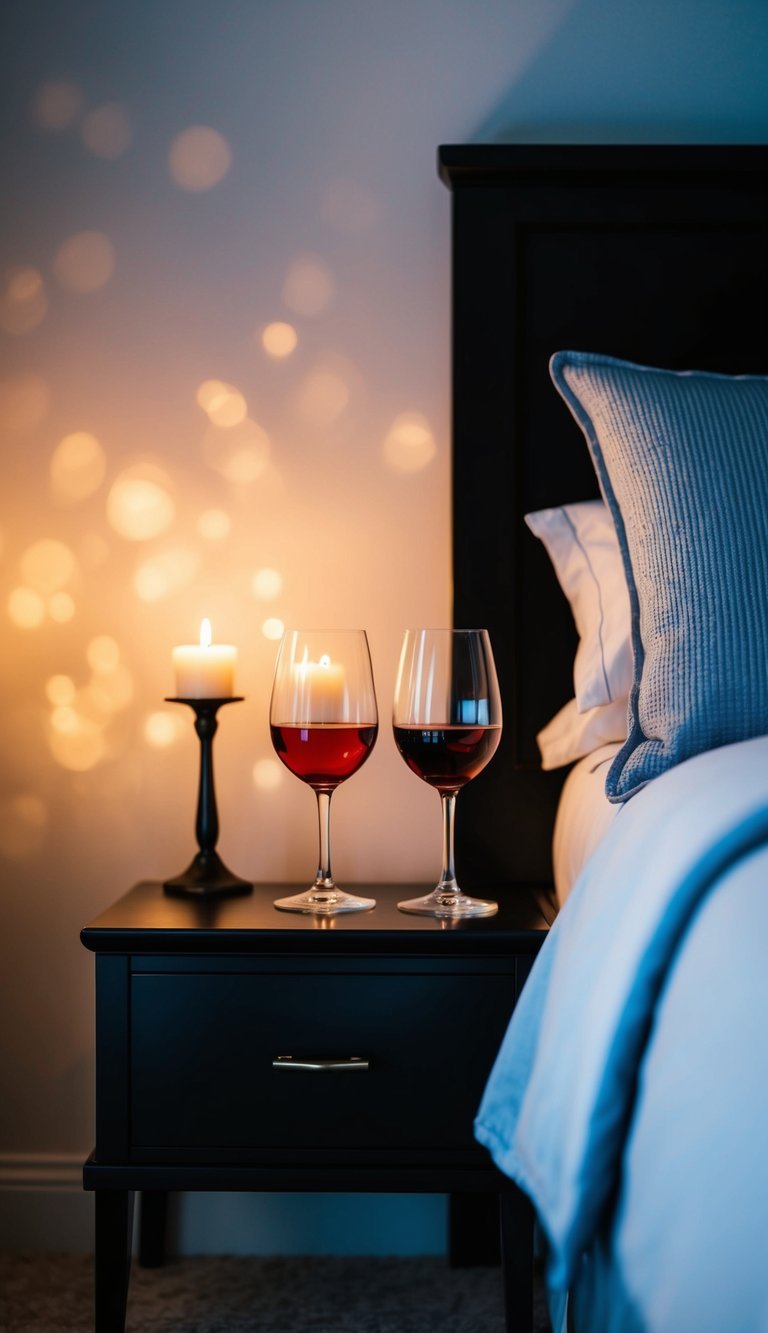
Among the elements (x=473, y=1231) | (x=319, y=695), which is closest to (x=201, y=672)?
(x=319, y=695)

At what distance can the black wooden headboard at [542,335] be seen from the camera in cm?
172

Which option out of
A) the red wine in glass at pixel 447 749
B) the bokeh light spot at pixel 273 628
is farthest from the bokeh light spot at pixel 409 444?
the red wine in glass at pixel 447 749

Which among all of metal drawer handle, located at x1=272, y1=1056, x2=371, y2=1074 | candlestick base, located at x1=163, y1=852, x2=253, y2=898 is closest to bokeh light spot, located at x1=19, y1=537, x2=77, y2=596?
candlestick base, located at x1=163, y1=852, x2=253, y2=898

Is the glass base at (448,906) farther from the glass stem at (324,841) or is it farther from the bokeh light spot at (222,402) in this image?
the bokeh light spot at (222,402)

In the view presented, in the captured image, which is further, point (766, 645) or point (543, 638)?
point (543, 638)

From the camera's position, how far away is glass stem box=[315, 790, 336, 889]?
4.83 ft

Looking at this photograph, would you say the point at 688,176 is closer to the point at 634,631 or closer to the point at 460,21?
the point at 460,21

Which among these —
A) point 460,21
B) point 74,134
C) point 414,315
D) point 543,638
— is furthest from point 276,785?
point 460,21

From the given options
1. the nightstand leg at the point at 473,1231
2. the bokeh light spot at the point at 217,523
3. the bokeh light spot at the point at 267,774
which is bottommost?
the nightstand leg at the point at 473,1231

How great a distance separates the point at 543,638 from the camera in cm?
174

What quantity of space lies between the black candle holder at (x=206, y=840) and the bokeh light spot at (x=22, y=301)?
0.65 meters

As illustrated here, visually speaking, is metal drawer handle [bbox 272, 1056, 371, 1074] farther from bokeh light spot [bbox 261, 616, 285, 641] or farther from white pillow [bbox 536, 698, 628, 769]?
bokeh light spot [bbox 261, 616, 285, 641]

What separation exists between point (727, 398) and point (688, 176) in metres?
0.55

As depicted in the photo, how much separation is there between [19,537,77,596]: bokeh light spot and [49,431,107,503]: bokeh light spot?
79 millimetres
